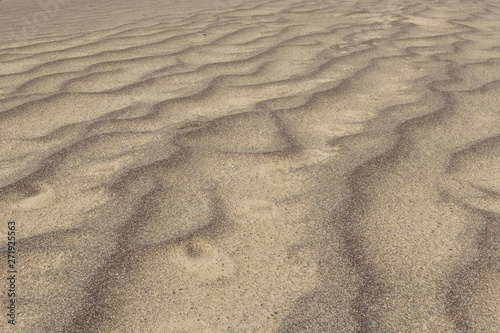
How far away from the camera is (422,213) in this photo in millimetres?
1253

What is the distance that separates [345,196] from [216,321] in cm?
54

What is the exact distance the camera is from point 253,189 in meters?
1.37

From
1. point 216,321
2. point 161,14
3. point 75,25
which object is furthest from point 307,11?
point 216,321

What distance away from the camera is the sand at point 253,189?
98cm

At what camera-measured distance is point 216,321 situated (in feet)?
3.12

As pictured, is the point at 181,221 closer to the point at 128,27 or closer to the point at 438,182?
the point at 438,182

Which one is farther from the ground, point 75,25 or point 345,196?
point 75,25

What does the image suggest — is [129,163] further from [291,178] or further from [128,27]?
[128,27]

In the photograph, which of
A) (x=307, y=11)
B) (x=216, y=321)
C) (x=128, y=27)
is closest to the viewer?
(x=216, y=321)

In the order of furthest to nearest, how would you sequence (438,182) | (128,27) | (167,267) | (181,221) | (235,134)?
(128,27) → (235,134) → (438,182) → (181,221) → (167,267)

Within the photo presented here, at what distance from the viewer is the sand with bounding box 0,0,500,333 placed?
985 millimetres

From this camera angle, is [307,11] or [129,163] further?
[307,11]

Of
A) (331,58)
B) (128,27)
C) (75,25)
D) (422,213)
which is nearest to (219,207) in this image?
(422,213)

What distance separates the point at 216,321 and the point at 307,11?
3.46m
